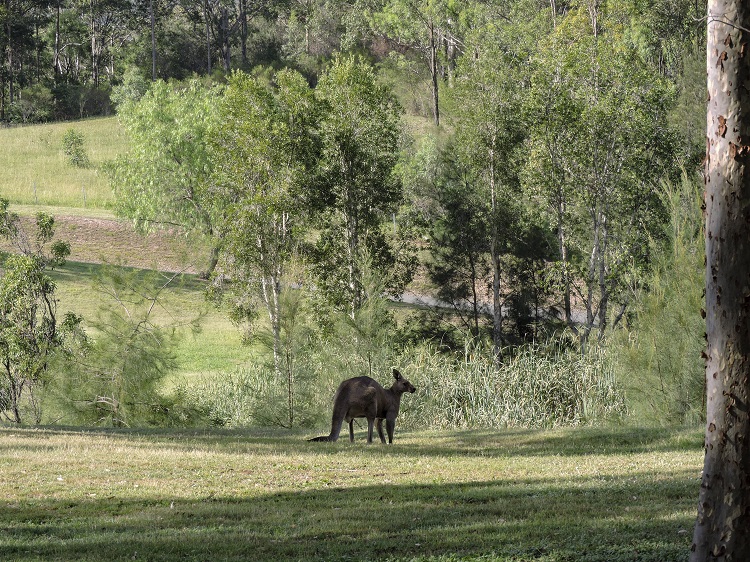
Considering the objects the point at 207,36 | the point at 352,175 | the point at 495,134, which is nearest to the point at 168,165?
the point at 352,175

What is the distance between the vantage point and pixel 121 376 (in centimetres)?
2188

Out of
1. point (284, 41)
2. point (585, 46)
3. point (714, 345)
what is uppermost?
point (284, 41)

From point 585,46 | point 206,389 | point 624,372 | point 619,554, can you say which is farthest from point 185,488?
point 585,46

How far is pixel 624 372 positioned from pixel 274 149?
15.3 meters

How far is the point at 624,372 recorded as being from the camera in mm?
18641

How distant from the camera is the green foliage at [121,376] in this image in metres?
21.8

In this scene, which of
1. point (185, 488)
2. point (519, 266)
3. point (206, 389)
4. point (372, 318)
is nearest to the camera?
point (185, 488)

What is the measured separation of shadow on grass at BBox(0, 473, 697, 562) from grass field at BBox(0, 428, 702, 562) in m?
0.02

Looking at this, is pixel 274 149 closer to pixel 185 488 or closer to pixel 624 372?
pixel 624 372

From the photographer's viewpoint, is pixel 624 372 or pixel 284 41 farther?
pixel 284 41

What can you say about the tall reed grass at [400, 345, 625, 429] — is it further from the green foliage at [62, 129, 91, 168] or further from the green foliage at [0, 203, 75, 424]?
the green foliage at [62, 129, 91, 168]

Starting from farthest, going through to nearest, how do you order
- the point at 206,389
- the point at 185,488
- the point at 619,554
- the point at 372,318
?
the point at 206,389
the point at 372,318
the point at 185,488
the point at 619,554

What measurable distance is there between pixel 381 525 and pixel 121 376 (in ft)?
46.7

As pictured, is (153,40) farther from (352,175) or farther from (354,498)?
(354,498)
